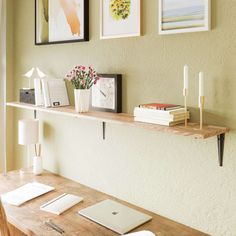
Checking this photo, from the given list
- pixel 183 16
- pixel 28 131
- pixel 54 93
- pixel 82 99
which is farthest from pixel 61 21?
pixel 183 16

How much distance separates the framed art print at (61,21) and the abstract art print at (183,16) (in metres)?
0.65

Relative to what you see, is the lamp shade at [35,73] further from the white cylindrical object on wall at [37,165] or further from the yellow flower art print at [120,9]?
the yellow flower art print at [120,9]

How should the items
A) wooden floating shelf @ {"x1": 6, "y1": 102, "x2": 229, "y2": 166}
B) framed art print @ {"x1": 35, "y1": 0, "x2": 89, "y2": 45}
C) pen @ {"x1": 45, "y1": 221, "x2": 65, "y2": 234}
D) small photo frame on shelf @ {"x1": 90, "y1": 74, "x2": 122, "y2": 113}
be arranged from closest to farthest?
wooden floating shelf @ {"x1": 6, "y1": 102, "x2": 229, "y2": 166} < pen @ {"x1": 45, "y1": 221, "x2": 65, "y2": 234} < small photo frame on shelf @ {"x1": 90, "y1": 74, "x2": 122, "y2": 113} < framed art print @ {"x1": 35, "y1": 0, "x2": 89, "y2": 45}

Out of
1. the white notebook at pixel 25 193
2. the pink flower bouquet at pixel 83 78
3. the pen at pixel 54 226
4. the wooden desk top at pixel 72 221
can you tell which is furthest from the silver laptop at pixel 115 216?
the pink flower bouquet at pixel 83 78

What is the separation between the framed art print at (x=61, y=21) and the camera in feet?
7.29

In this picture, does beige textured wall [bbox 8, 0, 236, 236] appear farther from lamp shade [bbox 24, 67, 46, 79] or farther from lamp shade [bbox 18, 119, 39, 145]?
lamp shade [bbox 18, 119, 39, 145]

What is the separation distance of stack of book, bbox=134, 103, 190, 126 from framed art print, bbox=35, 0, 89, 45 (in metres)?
0.81

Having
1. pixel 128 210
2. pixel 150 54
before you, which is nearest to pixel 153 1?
pixel 150 54

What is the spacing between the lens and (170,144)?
72.3 inches

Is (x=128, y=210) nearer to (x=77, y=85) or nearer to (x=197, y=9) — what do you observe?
(x=77, y=85)

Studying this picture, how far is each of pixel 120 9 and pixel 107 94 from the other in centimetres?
53

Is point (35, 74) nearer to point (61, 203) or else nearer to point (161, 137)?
point (61, 203)

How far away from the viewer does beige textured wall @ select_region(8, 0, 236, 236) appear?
160 cm

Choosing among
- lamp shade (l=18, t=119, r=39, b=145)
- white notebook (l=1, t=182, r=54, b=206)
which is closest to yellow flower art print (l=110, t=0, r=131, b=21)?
lamp shade (l=18, t=119, r=39, b=145)
